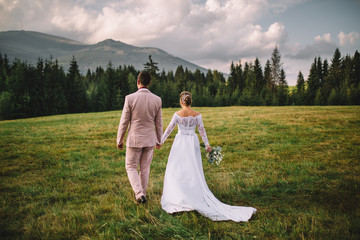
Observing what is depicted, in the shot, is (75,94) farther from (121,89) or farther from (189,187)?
(189,187)

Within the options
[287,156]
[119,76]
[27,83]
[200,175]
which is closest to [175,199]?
[200,175]

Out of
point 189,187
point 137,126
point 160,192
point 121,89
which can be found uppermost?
point 121,89

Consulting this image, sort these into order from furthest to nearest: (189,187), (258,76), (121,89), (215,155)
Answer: (258,76)
(121,89)
(215,155)
(189,187)

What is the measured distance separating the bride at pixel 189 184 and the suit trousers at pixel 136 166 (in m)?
0.58

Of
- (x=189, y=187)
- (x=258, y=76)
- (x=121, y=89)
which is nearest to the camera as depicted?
(x=189, y=187)

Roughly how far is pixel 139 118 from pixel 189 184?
198 centimetres

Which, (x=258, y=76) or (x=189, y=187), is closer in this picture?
(x=189, y=187)

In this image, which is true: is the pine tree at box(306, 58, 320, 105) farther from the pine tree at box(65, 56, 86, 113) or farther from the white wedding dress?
the white wedding dress

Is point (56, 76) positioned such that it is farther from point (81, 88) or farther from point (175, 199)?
point (175, 199)

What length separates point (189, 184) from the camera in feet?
16.0

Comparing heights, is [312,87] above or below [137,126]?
above

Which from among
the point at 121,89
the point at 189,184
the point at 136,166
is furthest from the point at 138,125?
the point at 121,89

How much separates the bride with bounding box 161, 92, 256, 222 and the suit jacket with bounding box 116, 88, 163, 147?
661mm

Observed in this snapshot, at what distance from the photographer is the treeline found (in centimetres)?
5197
